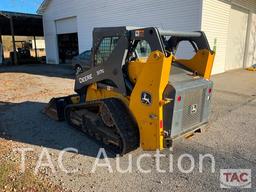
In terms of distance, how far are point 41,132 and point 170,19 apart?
9.21 metres

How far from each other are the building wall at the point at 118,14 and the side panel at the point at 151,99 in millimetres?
8666

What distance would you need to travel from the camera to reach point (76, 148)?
446 cm

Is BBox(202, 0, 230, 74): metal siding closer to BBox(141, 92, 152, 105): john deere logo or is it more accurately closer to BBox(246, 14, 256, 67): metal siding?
BBox(246, 14, 256, 67): metal siding

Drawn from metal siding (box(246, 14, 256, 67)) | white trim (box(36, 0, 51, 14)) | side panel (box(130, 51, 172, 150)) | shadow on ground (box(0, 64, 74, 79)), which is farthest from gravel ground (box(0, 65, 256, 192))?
white trim (box(36, 0, 51, 14))

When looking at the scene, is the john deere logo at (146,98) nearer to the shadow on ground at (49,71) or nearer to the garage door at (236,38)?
the shadow on ground at (49,71)

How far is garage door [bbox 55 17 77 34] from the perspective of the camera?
61.8 feet

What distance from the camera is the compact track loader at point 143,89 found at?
11.6ft

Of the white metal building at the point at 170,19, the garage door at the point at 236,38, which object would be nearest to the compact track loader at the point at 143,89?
the white metal building at the point at 170,19

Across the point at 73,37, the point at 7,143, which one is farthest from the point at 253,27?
the point at 7,143

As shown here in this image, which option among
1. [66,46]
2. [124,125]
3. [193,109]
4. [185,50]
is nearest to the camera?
[124,125]

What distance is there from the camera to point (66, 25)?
1955cm

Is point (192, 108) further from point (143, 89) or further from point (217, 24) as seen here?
point (217, 24)

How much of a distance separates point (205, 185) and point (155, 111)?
1.22 metres

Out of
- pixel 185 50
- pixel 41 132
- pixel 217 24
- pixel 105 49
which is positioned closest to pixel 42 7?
pixel 185 50
